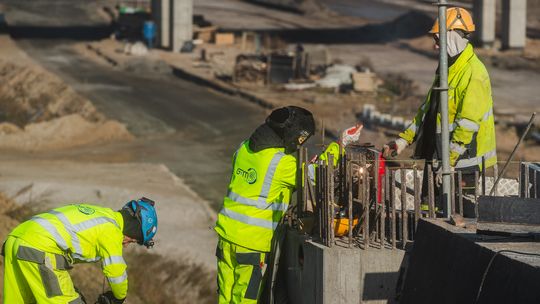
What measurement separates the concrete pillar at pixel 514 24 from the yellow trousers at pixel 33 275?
37.7m

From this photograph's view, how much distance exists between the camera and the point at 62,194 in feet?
67.0

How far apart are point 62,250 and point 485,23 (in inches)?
1498

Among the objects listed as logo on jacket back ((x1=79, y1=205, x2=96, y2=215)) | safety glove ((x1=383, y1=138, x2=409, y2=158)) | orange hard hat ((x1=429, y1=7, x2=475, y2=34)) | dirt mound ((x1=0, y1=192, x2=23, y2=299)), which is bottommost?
dirt mound ((x1=0, y1=192, x2=23, y2=299))

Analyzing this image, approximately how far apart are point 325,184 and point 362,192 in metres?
0.37

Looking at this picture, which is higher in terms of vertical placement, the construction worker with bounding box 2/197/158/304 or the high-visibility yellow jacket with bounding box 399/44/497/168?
the high-visibility yellow jacket with bounding box 399/44/497/168

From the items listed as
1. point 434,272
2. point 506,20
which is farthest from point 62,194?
point 506,20

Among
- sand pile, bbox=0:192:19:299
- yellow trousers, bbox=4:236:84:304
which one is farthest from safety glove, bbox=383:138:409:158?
sand pile, bbox=0:192:19:299

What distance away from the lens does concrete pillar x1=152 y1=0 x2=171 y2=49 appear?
4825 centimetres

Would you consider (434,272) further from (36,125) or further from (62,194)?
(36,125)

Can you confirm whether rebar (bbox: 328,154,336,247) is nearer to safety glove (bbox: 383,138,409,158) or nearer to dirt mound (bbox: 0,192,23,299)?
safety glove (bbox: 383,138,409,158)

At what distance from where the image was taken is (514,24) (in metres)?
44.3

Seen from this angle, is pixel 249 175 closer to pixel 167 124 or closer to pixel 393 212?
pixel 393 212

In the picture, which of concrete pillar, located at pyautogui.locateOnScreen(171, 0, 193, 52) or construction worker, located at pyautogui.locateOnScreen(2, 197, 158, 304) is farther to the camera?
concrete pillar, located at pyautogui.locateOnScreen(171, 0, 193, 52)

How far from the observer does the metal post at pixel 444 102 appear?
8.70m
